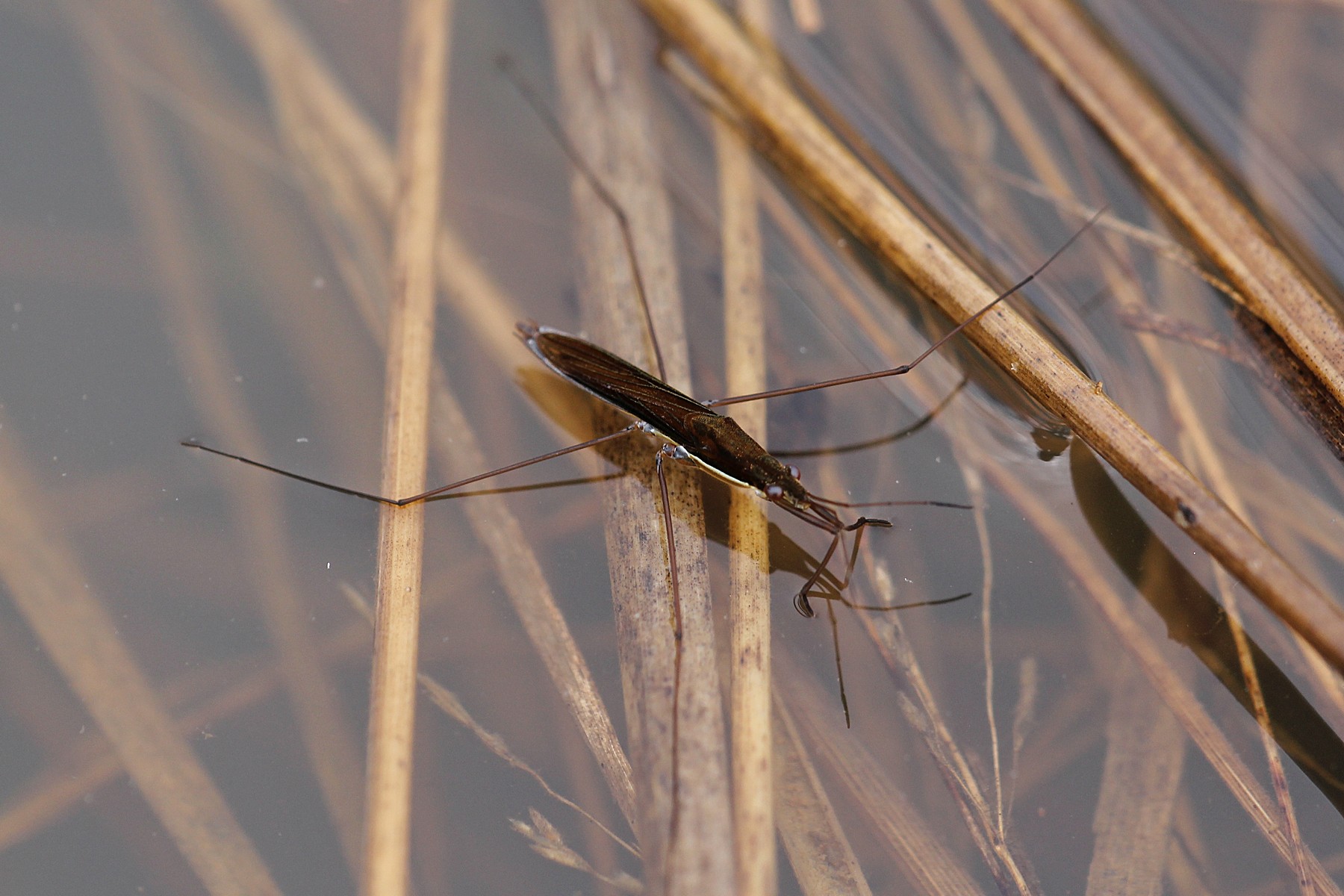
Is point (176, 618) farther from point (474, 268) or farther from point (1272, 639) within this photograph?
point (1272, 639)

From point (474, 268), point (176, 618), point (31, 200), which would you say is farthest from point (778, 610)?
point (31, 200)

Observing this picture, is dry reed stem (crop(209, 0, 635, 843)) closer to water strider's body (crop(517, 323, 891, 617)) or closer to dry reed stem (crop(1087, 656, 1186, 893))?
water strider's body (crop(517, 323, 891, 617))

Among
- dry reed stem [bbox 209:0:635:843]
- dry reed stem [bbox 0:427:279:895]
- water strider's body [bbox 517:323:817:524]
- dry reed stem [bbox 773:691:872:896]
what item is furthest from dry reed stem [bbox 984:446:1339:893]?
dry reed stem [bbox 0:427:279:895]

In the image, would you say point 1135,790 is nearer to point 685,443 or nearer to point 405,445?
point 685,443

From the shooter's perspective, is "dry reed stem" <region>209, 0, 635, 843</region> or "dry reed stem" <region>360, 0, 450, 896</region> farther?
"dry reed stem" <region>209, 0, 635, 843</region>

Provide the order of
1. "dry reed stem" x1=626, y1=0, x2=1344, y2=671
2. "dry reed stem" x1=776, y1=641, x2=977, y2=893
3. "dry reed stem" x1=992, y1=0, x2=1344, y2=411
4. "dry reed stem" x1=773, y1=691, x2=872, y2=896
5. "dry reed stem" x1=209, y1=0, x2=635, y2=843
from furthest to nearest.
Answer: "dry reed stem" x1=209, y1=0, x2=635, y2=843
"dry reed stem" x1=992, y1=0, x2=1344, y2=411
"dry reed stem" x1=776, y1=641, x2=977, y2=893
"dry reed stem" x1=773, y1=691, x2=872, y2=896
"dry reed stem" x1=626, y1=0, x2=1344, y2=671

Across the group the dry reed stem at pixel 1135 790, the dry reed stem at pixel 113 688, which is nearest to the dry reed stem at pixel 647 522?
the dry reed stem at pixel 1135 790
